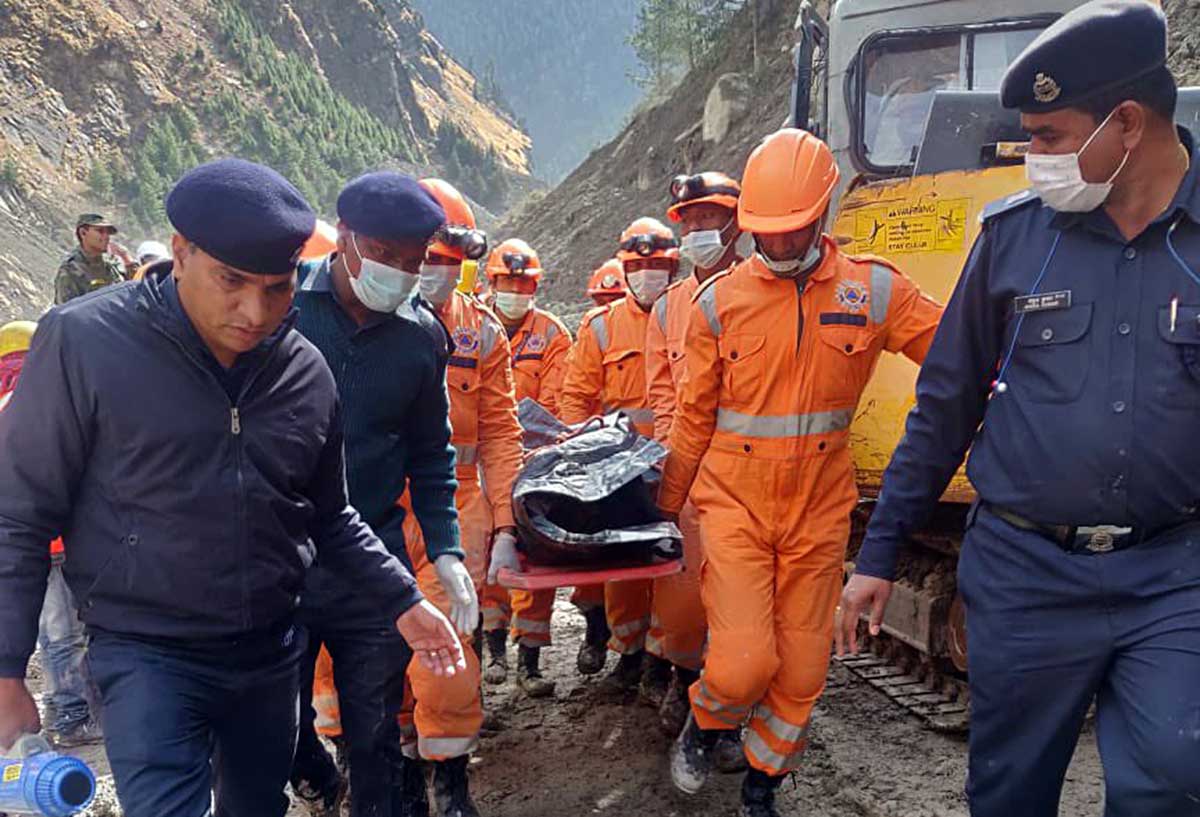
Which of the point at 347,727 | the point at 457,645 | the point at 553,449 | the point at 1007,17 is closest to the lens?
the point at 457,645

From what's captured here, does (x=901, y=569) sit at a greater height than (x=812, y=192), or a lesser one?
lesser

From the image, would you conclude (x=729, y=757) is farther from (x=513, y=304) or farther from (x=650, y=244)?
(x=513, y=304)

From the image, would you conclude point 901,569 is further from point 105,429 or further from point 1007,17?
point 105,429

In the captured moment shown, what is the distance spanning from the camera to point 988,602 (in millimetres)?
2467

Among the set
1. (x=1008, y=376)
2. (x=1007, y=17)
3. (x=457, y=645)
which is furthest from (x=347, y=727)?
(x=1007, y=17)

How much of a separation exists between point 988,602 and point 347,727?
1910mm

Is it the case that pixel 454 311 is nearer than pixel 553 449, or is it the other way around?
pixel 553 449

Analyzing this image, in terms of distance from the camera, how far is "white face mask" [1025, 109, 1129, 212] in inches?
90.1

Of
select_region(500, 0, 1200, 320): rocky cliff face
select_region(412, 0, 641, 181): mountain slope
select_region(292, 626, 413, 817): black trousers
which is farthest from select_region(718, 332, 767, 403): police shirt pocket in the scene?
select_region(412, 0, 641, 181): mountain slope

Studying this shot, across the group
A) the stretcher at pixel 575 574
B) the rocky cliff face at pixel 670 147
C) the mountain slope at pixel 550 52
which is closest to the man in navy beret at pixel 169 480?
the stretcher at pixel 575 574

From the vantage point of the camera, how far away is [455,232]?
182 inches

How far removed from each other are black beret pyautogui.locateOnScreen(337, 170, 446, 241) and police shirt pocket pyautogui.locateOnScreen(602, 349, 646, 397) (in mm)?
2564

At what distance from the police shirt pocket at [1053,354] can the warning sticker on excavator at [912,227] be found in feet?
6.29

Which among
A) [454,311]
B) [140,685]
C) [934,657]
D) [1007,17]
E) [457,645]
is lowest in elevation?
[934,657]
